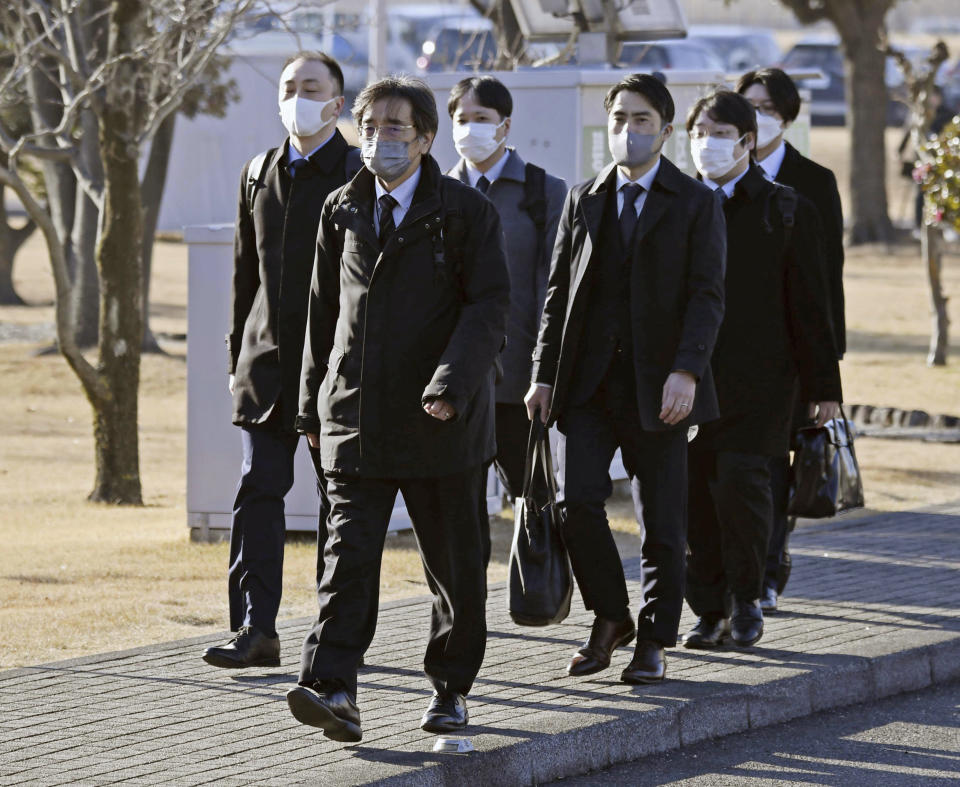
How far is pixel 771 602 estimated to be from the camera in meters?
7.17

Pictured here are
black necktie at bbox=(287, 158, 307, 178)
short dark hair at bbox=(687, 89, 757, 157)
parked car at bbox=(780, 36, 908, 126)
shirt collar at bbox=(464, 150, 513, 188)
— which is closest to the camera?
black necktie at bbox=(287, 158, 307, 178)

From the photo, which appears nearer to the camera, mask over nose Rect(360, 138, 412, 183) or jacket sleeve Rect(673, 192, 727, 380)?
mask over nose Rect(360, 138, 412, 183)

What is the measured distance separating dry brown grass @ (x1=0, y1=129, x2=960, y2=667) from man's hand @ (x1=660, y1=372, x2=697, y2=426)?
7.20 ft

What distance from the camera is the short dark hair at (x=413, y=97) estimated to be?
202 inches

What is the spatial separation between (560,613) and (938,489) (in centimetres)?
595

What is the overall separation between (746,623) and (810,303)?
1.13m

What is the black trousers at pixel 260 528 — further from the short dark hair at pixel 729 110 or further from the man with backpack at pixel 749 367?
the short dark hair at pixel 729 110

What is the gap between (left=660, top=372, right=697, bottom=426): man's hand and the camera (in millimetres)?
5754

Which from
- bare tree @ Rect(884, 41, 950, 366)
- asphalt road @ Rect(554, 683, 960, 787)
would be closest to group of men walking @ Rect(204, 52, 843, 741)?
asphalt road @ Rect(554, 683, 960, 787)

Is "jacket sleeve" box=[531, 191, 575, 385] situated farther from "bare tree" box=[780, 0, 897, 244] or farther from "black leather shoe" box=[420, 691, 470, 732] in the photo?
"bare tree" box=[780, 0, 897, 244]

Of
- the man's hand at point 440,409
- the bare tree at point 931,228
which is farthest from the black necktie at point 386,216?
the bare tree at point 931,228

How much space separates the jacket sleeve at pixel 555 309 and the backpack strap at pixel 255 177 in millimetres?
963

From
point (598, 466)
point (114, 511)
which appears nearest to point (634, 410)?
point (598, 466)

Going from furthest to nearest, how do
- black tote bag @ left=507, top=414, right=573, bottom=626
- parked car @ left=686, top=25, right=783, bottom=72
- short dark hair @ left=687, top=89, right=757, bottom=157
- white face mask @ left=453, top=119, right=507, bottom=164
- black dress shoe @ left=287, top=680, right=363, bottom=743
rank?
1. parked car @ left=686, top=25, right=783, bottom=72
2. white face mask @ left=453, top=119, right=507, bottom=164
3. short dark hair @ left=687, top=89, right=757, bottom=157
4. black tote bag @ left=507, top=414, right=573, bottom=626
5. black dress shoe @ left=287, top=680, right=363, bottom=743
